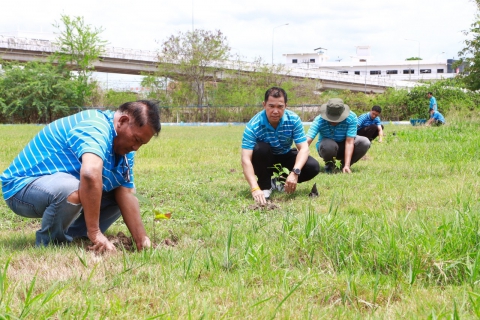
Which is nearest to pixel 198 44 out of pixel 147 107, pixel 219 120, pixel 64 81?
pixel 219 120

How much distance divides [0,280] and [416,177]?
5.99 m

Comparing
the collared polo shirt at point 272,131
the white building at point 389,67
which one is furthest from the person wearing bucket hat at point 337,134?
the white building at point 389,67

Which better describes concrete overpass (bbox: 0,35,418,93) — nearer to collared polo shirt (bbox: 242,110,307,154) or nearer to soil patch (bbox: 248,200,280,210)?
collared polo shirt (bbox: 242,110,307,154)

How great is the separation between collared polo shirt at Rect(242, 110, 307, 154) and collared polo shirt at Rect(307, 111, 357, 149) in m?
2.07

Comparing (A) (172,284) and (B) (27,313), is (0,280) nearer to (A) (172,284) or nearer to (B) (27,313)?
(B) (27,313)

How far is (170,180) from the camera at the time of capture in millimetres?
7387

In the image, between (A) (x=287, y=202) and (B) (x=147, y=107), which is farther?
(A) (x=287, y=202)

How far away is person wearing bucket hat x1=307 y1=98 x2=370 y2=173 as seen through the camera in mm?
8164

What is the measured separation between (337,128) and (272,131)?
2.51 metres

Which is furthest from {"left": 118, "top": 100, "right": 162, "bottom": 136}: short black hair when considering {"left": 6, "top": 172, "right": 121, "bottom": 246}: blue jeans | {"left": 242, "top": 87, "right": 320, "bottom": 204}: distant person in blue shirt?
{"left": 242, "top": 87, "right": 320, "bottom": 204}: distant person in blue shirt

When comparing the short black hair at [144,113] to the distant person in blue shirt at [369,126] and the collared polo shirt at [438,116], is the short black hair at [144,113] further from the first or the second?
the collared polo shirt at [438,116]

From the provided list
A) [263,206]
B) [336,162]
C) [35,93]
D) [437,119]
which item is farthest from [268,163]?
[35,93]

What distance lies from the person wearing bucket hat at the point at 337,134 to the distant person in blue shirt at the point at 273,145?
4.79ft

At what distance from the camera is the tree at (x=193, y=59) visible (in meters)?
45.4
